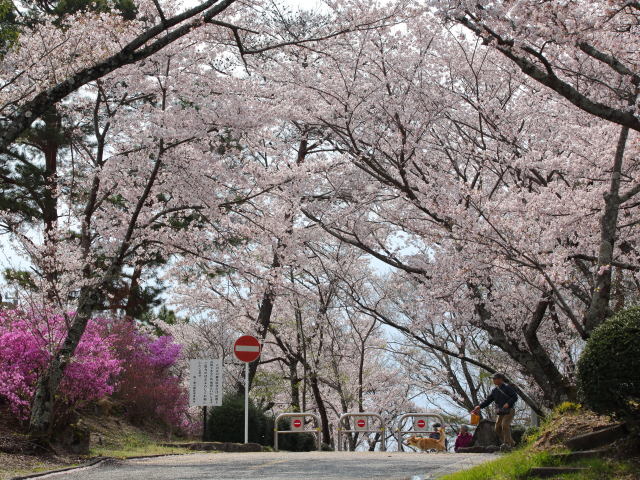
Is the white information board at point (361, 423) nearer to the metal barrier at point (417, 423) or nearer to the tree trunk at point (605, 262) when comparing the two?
the metal barrier at point (417, 423)

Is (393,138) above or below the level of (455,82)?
below

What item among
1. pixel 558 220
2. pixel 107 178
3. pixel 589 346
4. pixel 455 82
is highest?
pixel 455 82

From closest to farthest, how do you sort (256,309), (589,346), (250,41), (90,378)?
1. (589,346)
2. (90,378)
3. (250,41)
4. (256,309)

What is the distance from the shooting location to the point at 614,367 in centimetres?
624

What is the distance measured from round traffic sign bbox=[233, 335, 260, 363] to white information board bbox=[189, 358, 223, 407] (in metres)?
1.47

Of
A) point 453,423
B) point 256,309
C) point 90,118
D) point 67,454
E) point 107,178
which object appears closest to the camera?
point 67,454

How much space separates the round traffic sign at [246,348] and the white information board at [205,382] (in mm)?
1468

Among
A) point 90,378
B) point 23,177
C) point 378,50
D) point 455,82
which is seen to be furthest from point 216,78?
point 23,177

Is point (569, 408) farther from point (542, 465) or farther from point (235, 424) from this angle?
point (235, 424)

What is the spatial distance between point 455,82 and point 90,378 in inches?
345

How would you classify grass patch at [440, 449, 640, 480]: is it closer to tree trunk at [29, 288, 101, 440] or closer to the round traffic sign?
tree trunk at [29, 288, 101, 440]

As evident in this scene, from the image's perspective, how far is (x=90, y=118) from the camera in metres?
19.2

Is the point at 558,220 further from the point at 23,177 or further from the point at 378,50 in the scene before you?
the point at 23,177

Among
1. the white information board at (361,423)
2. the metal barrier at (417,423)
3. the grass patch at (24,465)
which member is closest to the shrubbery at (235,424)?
the white information board at (361,423)
